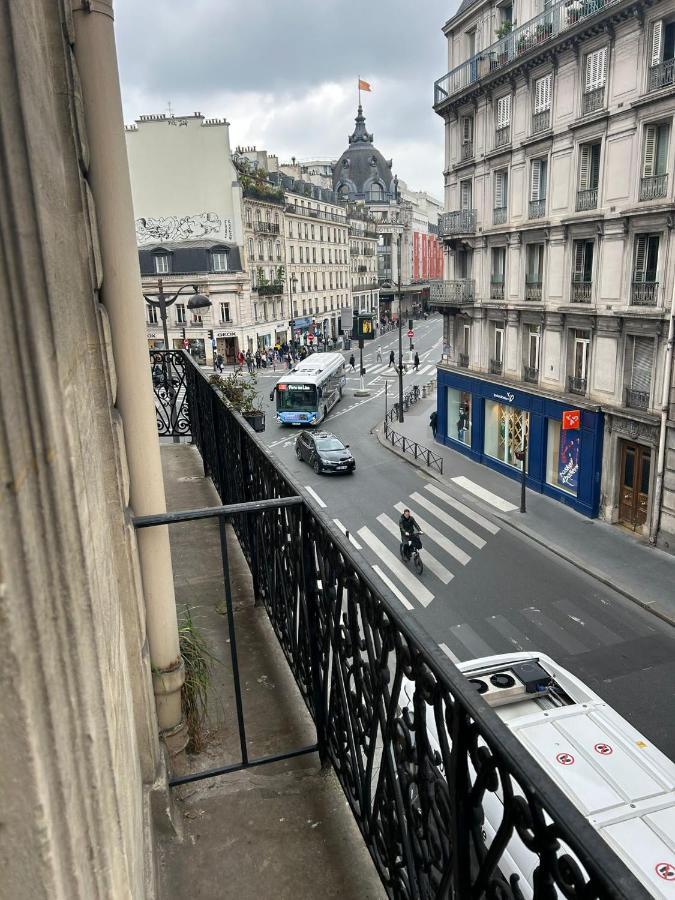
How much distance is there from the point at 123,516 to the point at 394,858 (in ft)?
5.67

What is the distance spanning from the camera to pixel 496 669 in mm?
8062

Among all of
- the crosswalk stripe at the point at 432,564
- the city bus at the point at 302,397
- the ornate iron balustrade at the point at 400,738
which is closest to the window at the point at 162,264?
the city bus at the point at 302,397

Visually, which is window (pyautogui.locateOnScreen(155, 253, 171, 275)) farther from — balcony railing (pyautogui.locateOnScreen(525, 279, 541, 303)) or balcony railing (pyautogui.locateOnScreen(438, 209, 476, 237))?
balcony railing (pyautogui.locateOnScreen(525, 279, 541, 303))

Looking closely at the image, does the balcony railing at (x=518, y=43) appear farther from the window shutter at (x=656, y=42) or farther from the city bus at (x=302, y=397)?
the city bus at (x=302, y=397)

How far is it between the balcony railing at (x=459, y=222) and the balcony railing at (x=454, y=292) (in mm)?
1676

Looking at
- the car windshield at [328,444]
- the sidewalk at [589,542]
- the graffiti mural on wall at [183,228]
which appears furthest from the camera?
the graffiti mural on wall at [183,228]

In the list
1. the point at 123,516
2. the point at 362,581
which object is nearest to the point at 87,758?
the point at 362,581

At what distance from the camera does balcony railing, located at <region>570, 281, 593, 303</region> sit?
18337mm

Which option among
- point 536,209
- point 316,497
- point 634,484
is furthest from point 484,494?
point 536,209

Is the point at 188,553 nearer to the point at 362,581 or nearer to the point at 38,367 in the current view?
the point at 362,581

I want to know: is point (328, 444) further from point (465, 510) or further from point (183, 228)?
point (183, 228)

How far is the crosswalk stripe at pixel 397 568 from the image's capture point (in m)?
14.8

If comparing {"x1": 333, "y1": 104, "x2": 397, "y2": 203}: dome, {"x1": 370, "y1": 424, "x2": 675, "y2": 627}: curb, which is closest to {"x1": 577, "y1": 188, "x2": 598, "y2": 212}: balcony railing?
{"x1": 370, "y1": 424, "x2": 675, "y2": 627}: curb

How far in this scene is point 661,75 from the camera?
50.5ft
